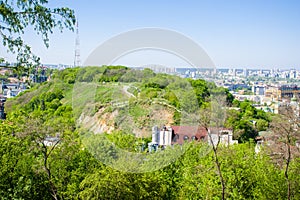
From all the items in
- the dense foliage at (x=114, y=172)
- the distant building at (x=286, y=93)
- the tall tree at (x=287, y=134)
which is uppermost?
the distant building at (x=286, y=93)

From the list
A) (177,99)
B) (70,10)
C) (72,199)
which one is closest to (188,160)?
(72,199)

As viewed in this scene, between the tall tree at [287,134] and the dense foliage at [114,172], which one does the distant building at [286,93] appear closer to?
the tall tree at [287,134]

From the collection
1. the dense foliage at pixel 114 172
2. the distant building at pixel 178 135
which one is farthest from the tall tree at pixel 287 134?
the distant building at pixel 178 135

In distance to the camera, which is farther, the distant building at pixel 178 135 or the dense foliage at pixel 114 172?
the distant building at pixel 178 135

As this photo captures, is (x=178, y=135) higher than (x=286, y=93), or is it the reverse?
(x=286, y=93)

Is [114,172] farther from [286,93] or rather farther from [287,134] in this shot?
[286,93]

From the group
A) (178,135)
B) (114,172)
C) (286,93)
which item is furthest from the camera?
(286,93)

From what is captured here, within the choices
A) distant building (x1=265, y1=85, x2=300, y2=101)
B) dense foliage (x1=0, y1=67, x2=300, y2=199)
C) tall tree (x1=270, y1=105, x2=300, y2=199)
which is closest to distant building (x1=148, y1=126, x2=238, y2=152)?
dense foliage (x1=0, y1=67, x2=300, y2=199)

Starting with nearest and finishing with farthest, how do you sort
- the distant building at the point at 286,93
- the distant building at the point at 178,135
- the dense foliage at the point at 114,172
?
the dense foliage at the point at 114,172 → the distant building at the point at 286,93 → the distant building at the point at 178,135

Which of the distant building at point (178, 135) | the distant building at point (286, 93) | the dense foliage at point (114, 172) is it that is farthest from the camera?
the distant building at point (178, 135)

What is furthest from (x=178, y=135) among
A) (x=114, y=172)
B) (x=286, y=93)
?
(x=286, y=93)

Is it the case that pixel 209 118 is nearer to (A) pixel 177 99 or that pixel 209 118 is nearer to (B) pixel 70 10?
(B) pixel 70 10

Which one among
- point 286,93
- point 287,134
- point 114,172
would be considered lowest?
point 114,172
